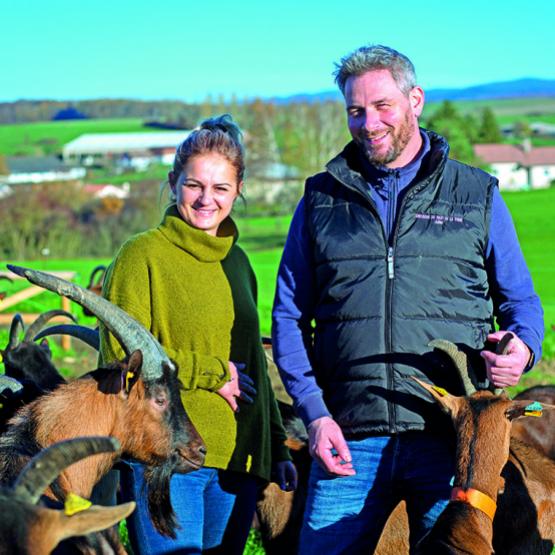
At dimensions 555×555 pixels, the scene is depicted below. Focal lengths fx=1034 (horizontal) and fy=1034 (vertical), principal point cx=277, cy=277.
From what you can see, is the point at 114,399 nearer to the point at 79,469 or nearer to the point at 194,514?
the point at 79,469

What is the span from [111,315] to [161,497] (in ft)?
2.84

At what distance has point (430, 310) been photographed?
4.36 m

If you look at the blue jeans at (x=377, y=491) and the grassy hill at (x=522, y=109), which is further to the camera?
the grassy hill at (x=522, y=109)

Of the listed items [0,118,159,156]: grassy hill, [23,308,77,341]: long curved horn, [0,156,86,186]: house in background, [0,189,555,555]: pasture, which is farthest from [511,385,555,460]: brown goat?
[0,118,159,156]: grassy hill

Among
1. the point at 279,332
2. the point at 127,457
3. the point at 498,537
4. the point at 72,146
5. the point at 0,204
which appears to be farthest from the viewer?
the point at 72,146

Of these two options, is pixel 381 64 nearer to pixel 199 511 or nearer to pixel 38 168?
pixel 199 511

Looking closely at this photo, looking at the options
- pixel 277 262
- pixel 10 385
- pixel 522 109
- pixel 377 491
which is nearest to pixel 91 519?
pixel 377 491

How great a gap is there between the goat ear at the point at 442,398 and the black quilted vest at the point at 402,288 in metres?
0.04

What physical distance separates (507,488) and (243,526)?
1.64 m

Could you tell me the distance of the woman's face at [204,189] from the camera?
4789mm

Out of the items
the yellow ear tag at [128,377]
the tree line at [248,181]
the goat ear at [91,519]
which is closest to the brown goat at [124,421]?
the yellow ear tag at [128,377]

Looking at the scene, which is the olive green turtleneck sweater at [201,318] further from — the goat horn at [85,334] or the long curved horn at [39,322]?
the long curved horn at [39,322]

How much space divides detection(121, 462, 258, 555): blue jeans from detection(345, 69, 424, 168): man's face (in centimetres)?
166

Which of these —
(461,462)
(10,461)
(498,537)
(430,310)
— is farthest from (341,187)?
(498,537)
